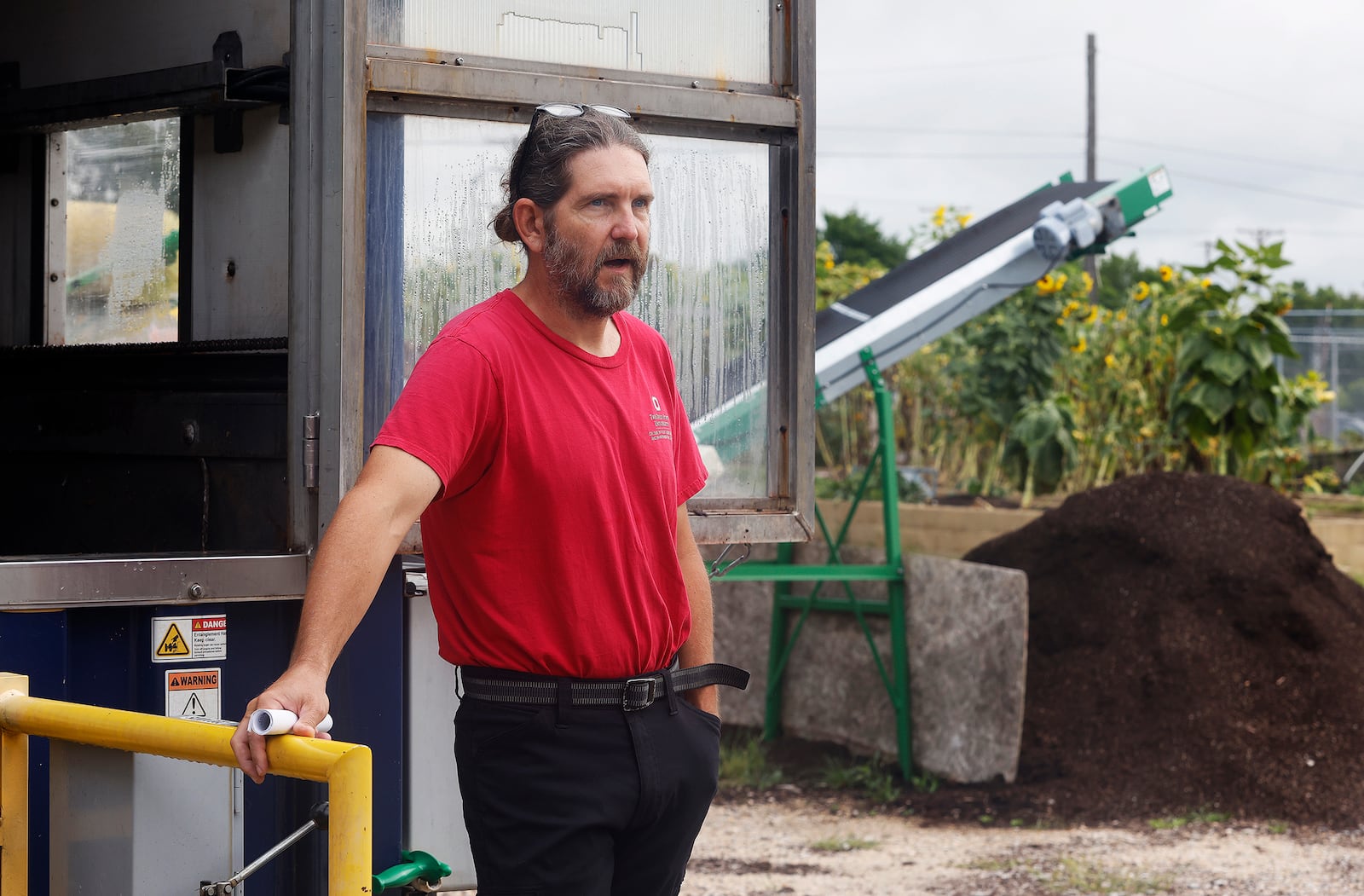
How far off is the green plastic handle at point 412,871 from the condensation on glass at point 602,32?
147 centimetres

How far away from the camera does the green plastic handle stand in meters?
2.72

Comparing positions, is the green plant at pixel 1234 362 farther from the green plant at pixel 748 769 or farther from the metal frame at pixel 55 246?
the metal frame at pixel 55 246

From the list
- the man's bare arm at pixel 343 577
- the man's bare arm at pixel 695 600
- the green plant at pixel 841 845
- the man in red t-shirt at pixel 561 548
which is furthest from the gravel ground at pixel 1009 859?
the man's bare arm at pixel 343 577

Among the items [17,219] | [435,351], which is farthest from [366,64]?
[17,219]

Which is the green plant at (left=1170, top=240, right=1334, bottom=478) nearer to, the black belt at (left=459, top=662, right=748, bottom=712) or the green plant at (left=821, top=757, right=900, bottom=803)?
the green plant at (left=821, top=757, right=900, bottom=803)

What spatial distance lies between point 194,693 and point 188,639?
98 mm

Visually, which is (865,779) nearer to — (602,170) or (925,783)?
(925,783)

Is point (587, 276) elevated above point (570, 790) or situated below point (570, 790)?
above

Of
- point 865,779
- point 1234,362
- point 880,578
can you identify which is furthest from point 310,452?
point 1234,362

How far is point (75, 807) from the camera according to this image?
2.16 meters

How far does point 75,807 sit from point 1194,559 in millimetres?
5879

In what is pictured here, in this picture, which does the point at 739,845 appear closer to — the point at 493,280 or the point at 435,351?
the point at 493,280

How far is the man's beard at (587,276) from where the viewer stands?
226 cm

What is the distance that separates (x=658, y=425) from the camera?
2.38 metres
